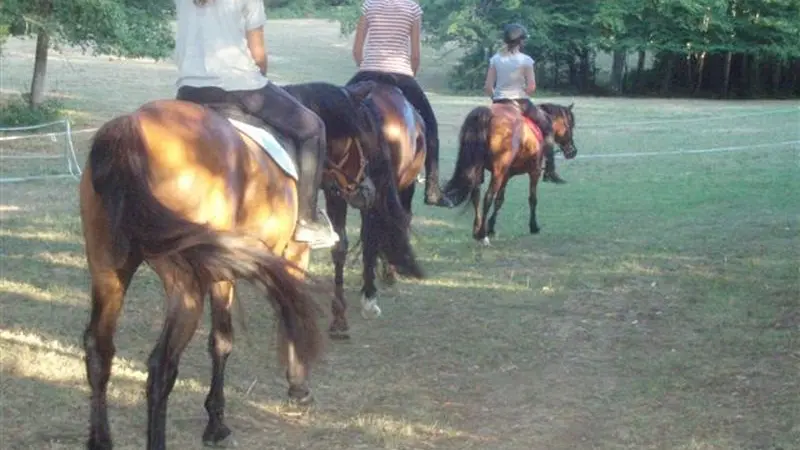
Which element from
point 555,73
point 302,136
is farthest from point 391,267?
point 555,73

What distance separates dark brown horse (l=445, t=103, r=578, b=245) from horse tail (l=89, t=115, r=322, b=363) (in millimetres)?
7715

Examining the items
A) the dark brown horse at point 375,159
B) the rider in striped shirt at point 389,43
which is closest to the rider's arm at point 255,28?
the dark brown horse at point 375,159

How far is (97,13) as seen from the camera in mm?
22562

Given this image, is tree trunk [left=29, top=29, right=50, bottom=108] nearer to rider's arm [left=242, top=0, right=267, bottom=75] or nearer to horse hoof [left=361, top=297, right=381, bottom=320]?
horse hoof [left=361, top=297, right=381, bottom=320]

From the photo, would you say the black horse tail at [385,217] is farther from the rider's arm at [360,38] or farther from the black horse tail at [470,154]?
the black horse tail at [470,154]

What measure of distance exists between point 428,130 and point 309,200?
3.52 meters

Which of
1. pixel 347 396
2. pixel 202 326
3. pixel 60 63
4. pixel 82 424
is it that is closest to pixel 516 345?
pixel 347 396

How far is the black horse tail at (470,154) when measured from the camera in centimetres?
1283

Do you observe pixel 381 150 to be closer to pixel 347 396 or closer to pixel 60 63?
pixel 347 396

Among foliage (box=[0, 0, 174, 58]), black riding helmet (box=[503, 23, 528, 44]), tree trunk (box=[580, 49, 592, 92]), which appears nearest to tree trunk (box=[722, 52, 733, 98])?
tree trunk (box=[580, 49, 592, 92])

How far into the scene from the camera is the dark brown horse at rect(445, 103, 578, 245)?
12844mm

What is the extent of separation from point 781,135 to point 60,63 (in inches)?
1171

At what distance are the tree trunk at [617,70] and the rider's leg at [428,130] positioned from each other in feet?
131

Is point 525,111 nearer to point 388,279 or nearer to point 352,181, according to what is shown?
point 388,279
